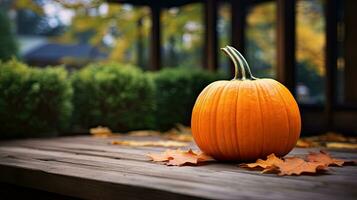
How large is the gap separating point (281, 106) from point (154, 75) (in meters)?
2.87

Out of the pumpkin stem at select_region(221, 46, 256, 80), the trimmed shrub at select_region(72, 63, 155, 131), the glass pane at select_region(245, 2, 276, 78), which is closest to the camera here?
the pumpkin stem at select_region(221, 46, 256, 80)

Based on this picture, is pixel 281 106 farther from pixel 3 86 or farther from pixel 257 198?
pixel 3 86

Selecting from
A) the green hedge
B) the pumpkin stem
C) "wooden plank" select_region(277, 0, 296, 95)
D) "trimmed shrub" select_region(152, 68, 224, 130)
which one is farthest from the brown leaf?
"trimmed shrub" select_region(152, 68, 224, 130)

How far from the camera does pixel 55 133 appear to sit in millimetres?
4078

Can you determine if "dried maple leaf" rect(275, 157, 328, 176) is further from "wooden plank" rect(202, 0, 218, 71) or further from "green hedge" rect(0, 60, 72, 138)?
"wooden plank" rect(202, 0, 218, 71)

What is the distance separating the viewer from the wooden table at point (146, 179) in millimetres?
1595

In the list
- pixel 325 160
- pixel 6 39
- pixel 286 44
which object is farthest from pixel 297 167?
pixel 6 39

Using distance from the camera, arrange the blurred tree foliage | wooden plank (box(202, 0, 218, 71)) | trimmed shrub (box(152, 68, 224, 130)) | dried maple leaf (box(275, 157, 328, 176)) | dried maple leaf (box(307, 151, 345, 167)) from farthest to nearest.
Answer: the blurred tree foliage
wooden plank (box(202, 0, 218, 71))
trimmed shrub (box(152, 68, 224, 130))
dried maple leaf (box(307, 151, 345, 167))
dried maple leaf (box(275, 157, 328, 176))

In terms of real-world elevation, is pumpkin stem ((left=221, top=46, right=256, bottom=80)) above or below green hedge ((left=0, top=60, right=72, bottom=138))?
above

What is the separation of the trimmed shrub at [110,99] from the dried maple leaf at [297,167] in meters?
2.53

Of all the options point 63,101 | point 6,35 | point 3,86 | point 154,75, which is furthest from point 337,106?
point 6,35

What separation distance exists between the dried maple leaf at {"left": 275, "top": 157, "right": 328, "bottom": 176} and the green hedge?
A: 2360mm

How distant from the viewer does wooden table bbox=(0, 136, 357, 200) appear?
1595 mm

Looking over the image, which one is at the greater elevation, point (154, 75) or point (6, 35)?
point (6, 35)
